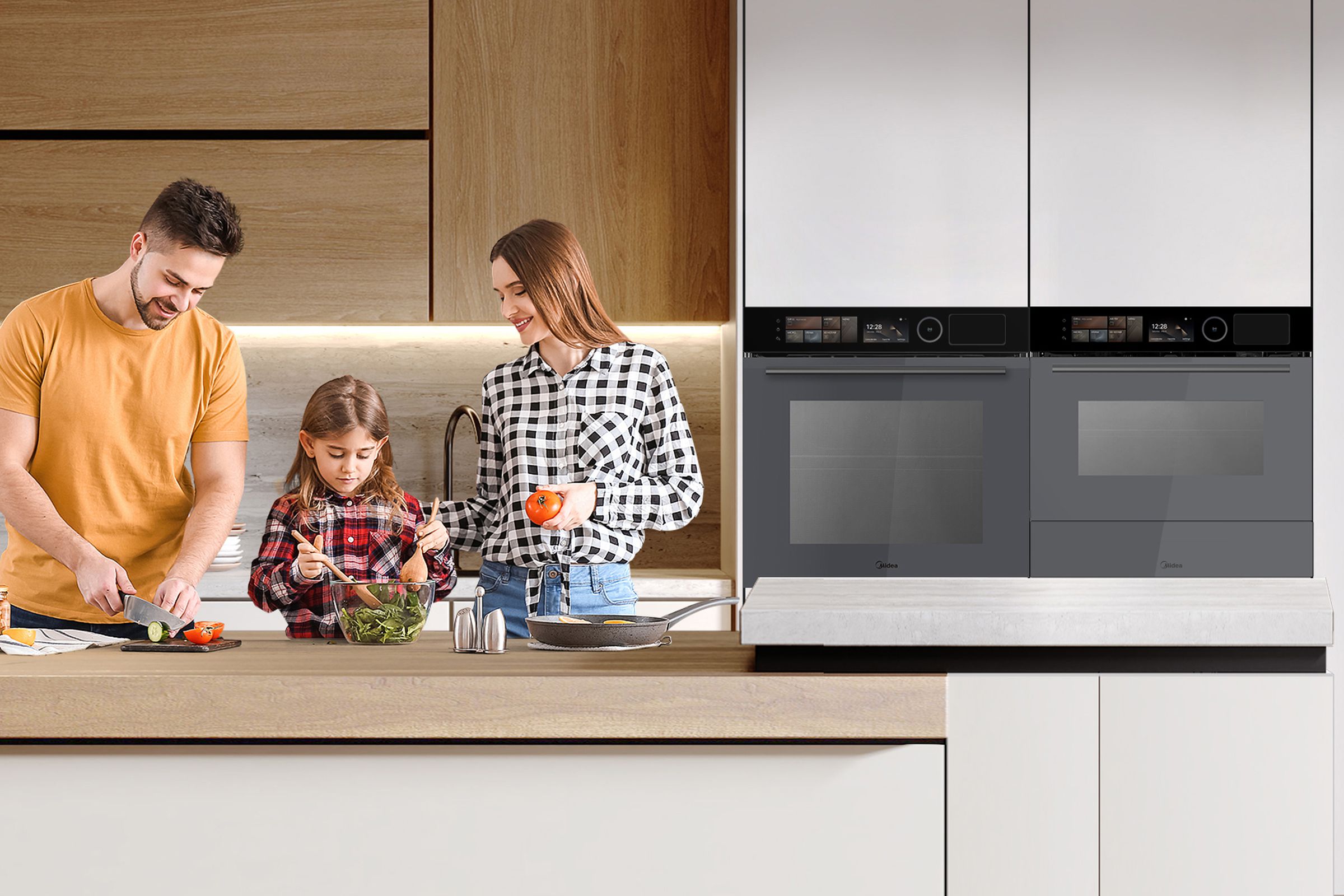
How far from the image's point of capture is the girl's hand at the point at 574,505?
166cm

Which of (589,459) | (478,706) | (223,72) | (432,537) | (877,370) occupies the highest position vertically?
(223,72)

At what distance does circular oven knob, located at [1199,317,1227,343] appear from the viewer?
2.46 metres

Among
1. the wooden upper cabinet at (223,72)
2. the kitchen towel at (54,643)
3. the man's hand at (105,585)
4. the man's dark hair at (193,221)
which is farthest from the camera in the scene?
the wooden upper cabinet at (223,72)

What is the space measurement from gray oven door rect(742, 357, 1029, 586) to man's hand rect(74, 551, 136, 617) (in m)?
1.30

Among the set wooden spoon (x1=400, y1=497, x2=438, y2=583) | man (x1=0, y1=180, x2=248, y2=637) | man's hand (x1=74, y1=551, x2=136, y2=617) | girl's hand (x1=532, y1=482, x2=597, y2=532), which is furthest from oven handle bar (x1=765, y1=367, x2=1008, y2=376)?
man's hand (x1=74, y1=551, x2=136, y2=617)

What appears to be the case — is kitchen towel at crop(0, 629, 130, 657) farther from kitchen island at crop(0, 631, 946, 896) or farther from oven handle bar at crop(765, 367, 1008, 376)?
oven handle bar at crop(765, 367, 1008, 376)

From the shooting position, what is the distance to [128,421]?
1.72 metres

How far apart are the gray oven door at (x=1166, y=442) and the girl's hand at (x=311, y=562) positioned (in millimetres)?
1513

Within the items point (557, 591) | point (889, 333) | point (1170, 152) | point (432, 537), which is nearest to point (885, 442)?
point (889, 333)

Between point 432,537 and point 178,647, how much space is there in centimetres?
48

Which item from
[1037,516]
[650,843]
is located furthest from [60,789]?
[1037,516]

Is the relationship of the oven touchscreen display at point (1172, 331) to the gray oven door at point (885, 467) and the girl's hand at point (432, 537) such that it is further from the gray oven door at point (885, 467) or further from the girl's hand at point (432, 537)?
the girl's hand at point (432, 537)

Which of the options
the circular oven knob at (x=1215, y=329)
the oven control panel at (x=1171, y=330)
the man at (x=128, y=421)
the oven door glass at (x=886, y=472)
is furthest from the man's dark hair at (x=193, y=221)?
the circular oven knob at (x=1215, y=329)

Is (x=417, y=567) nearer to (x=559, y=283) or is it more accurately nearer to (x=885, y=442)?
(x=559, y=283)
